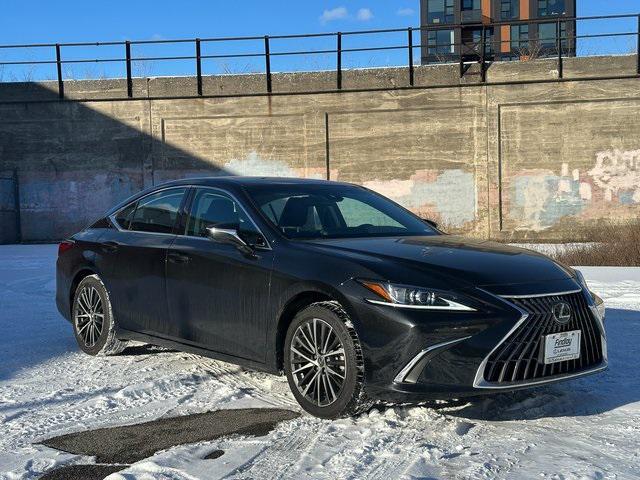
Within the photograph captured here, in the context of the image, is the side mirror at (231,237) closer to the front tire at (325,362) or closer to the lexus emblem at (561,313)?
the front tire at (325,362)

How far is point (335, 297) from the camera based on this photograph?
14.4 feet

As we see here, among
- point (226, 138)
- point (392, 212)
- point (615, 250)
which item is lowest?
point (615, 250)

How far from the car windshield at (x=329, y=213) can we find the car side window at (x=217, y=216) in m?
0.15

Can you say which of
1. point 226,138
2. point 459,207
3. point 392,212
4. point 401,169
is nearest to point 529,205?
point 459,207

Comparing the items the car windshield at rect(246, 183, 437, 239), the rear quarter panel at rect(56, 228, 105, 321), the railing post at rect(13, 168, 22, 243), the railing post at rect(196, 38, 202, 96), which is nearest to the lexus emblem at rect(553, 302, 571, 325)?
the car windshield at rect(246, 183, 437, 239)

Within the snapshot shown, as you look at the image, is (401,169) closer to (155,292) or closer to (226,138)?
(226,138)

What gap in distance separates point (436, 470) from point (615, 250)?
516 inches

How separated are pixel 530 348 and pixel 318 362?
49.2 inches

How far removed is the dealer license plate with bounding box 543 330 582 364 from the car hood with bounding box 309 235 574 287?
34 centimetres

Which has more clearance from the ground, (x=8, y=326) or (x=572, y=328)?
(x=572, y=328)

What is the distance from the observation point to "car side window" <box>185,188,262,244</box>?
5.14 meters

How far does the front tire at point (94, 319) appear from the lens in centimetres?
630

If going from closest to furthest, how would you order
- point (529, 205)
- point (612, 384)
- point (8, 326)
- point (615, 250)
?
1. point (612, 384)
2. point (8, 326)
3. point (615, 250)
4. point (529, 205)

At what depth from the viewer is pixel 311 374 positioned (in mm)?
4559
